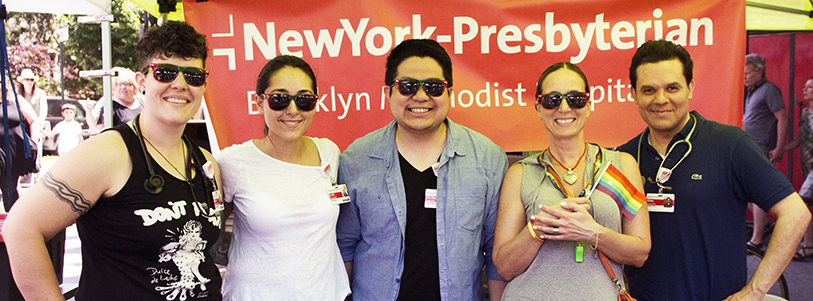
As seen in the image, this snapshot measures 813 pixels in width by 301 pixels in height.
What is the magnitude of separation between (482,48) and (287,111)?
170 cm

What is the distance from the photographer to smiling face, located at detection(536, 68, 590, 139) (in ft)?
6.63

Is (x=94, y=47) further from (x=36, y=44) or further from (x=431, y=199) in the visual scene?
(x=431, y=199)

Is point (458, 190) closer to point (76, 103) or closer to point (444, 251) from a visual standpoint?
point (444, 251)

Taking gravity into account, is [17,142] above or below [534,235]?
above

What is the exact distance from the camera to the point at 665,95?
2273 mm

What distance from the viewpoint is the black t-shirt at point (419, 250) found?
224 cm

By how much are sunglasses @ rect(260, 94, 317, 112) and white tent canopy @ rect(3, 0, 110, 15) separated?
1.80 metres

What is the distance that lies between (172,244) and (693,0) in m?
3.57

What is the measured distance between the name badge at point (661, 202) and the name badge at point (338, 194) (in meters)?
1.46

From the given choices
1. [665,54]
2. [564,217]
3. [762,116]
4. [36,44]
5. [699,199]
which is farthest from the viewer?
[36,44]

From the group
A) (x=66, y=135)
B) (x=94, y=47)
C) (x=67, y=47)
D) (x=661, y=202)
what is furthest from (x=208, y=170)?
(x=94, y=47)

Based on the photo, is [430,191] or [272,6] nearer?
[430,191]

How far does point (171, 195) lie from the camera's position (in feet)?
5.89

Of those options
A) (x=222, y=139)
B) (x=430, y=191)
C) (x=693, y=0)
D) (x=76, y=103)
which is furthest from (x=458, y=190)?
(x=76, y=103)
